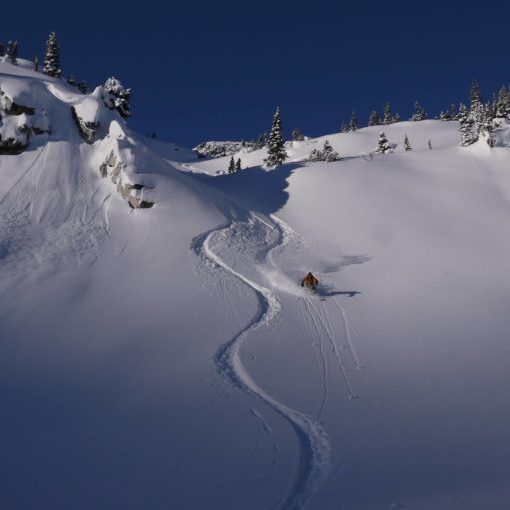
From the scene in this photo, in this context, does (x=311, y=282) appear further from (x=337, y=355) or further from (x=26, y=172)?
(x=26, y=172)

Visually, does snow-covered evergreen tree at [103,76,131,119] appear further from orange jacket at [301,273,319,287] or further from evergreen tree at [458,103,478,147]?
evergreen tree at [458,103,478,147]

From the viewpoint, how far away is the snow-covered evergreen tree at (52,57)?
60.0 meters

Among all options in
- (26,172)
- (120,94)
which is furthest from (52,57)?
(26,172)

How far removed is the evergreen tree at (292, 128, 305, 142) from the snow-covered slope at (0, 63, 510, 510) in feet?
252

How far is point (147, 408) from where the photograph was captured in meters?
11.3

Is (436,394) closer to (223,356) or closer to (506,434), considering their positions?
(506,434)

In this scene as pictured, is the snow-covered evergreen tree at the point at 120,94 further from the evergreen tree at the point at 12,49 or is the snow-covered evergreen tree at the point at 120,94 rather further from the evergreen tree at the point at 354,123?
the evergreen tree at the point at 354,123

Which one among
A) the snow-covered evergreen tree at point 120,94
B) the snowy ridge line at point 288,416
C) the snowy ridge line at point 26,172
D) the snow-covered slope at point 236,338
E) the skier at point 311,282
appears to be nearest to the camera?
the snowy ridge line at point 288,416

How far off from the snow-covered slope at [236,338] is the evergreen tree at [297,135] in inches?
3028

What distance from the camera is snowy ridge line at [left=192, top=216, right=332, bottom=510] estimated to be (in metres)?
7.92

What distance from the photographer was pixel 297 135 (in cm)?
11388

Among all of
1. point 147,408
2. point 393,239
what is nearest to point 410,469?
point 147,408

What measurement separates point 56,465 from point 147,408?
284cm

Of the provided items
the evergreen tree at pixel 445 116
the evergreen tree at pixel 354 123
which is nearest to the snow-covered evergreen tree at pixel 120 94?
the evergreen tree at pixel 354 123
